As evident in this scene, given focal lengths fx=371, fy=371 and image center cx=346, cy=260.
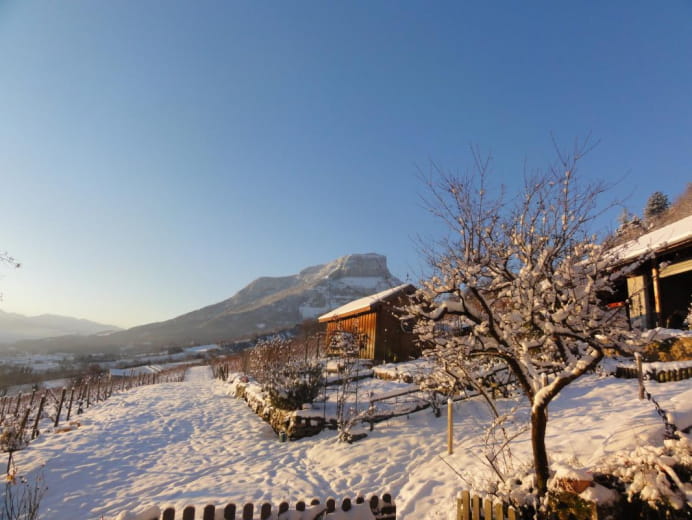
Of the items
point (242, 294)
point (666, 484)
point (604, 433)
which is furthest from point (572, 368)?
point (242, 294)

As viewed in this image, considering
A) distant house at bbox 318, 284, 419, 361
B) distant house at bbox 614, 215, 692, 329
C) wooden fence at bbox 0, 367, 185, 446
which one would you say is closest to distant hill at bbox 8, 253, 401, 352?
wooden fence at bbox 0, 367, 185, 446

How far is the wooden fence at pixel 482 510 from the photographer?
4137 millimetres

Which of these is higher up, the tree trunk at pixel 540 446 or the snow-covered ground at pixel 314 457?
the tree trunk at pixel 540 446

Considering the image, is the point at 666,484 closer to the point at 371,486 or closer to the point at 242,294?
the point at 371,486

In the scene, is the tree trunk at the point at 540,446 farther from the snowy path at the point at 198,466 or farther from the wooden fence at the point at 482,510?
the snowy path at the point at 198,466

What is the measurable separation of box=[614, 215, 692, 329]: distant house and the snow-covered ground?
13.9 ft

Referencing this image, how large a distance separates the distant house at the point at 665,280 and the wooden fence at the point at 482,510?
9.46 m

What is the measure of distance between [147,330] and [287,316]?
4527 cm

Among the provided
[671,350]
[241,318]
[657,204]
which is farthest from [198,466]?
[241,318]

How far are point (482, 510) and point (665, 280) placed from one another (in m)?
16.3

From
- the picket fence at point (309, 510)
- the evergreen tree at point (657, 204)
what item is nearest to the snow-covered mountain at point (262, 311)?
the evergreen tree at point (657, 204)

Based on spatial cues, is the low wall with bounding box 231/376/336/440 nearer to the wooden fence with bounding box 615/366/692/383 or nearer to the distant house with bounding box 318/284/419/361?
the distant house with bounding box 318/284/419/361

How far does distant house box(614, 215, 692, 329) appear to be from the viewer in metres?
11.7

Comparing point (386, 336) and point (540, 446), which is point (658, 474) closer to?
point (540, 446)
